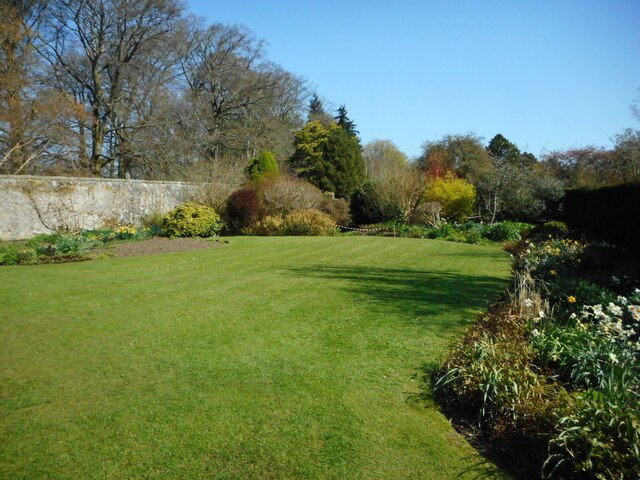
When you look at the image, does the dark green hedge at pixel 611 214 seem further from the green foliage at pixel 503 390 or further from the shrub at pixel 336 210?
the shrub at pixel 336 210

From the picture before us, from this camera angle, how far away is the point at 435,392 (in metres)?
3.70

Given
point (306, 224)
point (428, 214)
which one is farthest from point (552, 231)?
point (306, 224)

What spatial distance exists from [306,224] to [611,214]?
10427 millimetres

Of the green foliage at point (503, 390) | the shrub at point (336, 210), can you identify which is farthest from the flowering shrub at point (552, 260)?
the shrub at point (336, 210)

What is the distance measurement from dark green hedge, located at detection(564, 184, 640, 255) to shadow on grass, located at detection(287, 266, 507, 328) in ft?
10.1

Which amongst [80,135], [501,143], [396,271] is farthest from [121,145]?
[501,143]

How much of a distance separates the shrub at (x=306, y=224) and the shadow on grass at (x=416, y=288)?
788 cm

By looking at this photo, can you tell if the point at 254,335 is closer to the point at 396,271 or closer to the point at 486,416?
the point at 486,416

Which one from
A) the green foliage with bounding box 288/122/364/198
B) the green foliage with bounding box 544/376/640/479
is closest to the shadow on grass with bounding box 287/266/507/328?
the green foliage with bounding box 544/376/640/479

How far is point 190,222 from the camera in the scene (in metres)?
15.6

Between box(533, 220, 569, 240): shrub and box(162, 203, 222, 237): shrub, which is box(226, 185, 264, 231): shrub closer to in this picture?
box(162, 203, 222, 237): shrub

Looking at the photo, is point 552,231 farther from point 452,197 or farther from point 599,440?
point 599,440

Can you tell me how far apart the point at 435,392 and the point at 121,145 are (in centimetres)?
2690

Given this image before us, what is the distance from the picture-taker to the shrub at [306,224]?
17203 mm
